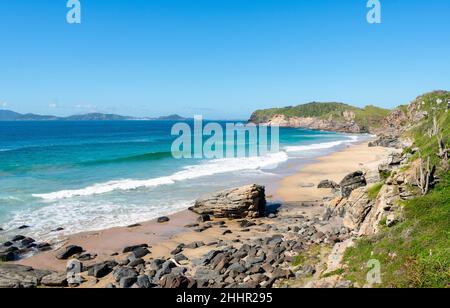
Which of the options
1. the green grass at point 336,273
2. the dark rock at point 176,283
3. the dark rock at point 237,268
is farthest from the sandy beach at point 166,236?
the green grass at point 336,273

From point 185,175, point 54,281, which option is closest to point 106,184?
point 185,175

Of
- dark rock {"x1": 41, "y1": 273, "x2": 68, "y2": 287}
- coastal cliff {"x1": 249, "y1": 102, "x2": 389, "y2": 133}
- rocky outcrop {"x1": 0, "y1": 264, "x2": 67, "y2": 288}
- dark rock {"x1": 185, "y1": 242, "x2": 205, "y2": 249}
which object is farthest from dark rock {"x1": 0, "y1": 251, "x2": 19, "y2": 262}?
coastal cliff {"x1": 249, "y1": 102, "x2": 389, "y2": 133}

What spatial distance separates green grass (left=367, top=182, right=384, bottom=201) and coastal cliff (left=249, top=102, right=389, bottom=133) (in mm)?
123608

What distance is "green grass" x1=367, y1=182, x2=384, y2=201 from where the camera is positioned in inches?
723

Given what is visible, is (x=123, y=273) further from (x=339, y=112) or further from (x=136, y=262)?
(x=339, y=112)

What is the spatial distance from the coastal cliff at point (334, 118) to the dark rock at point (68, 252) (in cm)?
13099

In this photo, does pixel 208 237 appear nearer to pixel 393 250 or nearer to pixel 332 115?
pixel 393 250

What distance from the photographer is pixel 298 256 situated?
16.3 meters

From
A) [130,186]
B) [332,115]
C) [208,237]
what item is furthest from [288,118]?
[208,237]

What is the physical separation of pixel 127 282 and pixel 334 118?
154563 millimetres

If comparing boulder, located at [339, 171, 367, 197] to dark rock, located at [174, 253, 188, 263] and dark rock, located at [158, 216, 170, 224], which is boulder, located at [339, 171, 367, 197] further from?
dark rock, located at [158, 216, 170, 224]

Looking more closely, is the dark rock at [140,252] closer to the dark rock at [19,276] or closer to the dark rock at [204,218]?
the dark rock at [19,276]

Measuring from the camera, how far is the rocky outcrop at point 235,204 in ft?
82.2

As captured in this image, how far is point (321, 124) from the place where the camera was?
16238 centimetres
